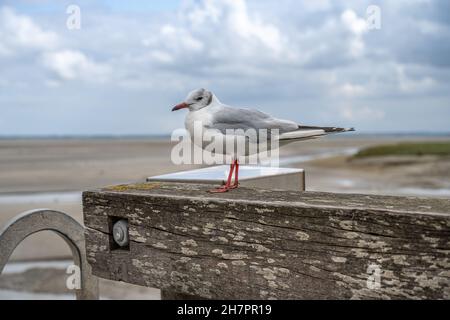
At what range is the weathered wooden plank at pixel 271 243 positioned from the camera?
1.52 meters

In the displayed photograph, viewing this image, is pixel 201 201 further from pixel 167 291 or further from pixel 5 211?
pixel 5 211

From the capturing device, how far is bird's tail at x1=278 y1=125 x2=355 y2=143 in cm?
222

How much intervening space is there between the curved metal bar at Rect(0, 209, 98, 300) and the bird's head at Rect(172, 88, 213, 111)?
886mm

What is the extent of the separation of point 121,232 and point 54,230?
0.67m

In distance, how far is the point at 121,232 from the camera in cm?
206

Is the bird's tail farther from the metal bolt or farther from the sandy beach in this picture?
the sandy beach

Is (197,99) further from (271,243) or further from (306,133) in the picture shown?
(271,243)

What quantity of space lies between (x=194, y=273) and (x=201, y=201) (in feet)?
0.96

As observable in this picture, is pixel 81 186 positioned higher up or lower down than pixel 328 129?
lower down

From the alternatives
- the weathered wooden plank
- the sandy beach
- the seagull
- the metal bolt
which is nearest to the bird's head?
the seagull

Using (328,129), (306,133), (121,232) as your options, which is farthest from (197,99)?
(121,232)
